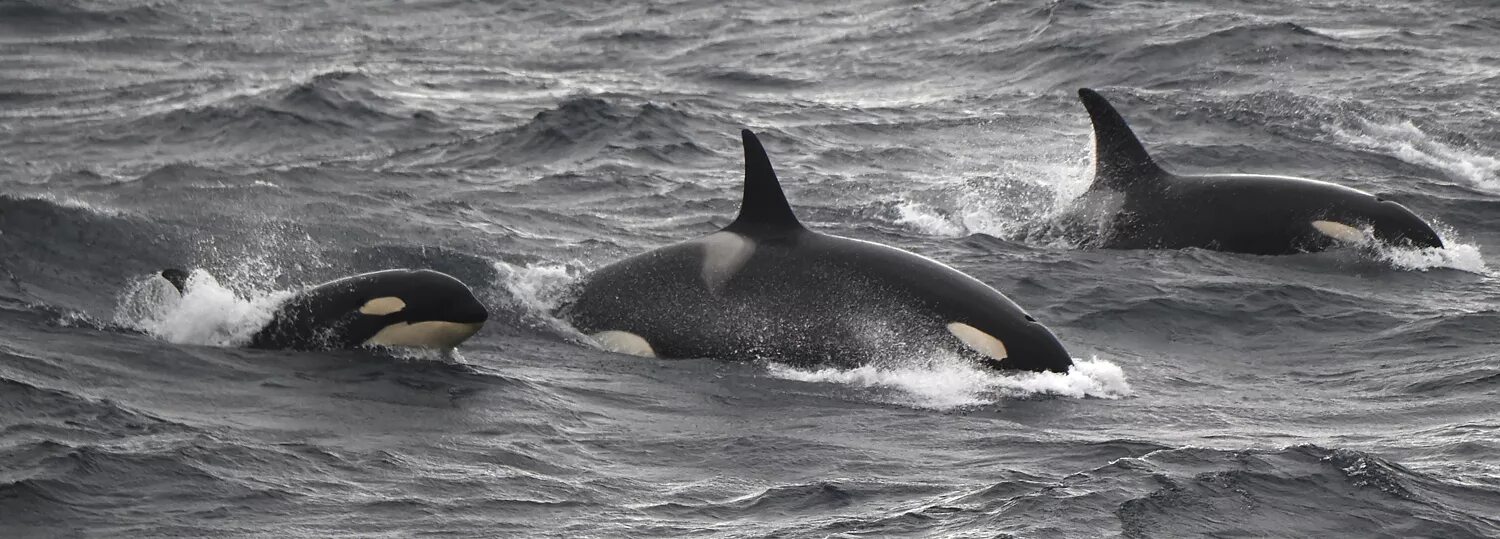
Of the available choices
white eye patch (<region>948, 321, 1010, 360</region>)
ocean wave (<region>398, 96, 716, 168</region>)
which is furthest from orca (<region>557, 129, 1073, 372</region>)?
ocean wave (<region>398, 96, 716, 168</region>)

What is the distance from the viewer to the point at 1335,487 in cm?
961

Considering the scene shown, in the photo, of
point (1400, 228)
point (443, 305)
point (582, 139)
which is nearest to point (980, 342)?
point (443, 305)

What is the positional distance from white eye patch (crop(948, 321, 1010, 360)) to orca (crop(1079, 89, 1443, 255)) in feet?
15.1

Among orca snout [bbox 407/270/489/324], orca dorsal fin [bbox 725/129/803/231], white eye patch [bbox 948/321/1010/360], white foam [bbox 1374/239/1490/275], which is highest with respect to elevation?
orca dorsal fin [bbox 725/129/803/231]

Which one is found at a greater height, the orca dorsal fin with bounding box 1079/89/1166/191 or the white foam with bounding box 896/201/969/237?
the orca dorsal fin with bounding box 1079/89/1166/191

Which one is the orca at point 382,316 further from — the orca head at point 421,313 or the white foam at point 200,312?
the white foam at point 200,312

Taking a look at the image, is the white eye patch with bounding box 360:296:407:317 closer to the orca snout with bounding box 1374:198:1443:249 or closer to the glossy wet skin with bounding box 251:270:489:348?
the glossy wet skin with bounding box 251:270:489:348

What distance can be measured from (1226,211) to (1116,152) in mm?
1093

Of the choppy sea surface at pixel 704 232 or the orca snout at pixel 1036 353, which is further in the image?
the orca snout at pixel 1036 353

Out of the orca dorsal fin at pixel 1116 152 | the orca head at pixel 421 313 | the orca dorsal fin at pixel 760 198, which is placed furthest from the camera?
the orca dorsal fin at pixel 1116 152

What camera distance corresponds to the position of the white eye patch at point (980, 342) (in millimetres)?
12312

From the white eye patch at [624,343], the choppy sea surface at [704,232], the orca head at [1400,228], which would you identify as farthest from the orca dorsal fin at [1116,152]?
the white eye patch at [624,343]

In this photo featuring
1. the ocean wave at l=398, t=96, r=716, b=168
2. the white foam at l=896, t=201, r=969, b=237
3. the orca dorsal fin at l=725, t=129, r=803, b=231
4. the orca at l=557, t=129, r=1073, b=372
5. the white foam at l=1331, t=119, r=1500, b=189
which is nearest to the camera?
the orca at l=557, t=129, r=1073, b=372

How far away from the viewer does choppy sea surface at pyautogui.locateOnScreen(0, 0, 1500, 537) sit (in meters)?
9.41
